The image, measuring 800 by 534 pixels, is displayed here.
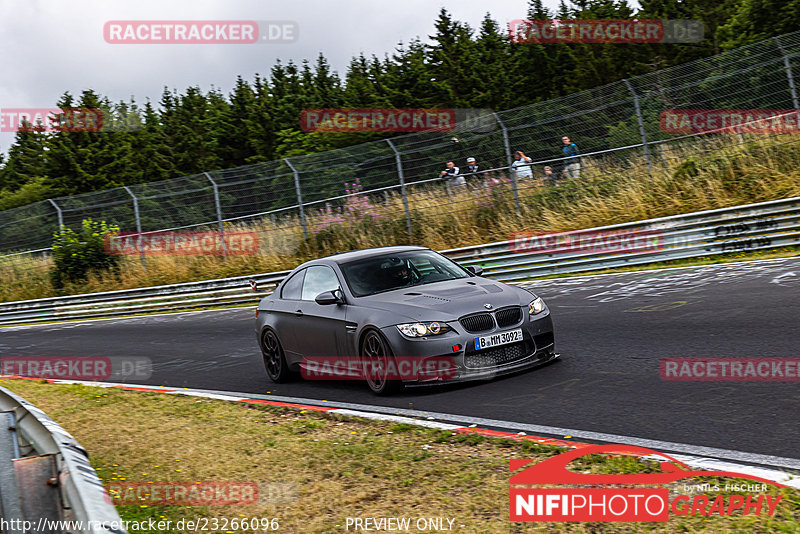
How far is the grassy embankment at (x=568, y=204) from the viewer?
16.5 m

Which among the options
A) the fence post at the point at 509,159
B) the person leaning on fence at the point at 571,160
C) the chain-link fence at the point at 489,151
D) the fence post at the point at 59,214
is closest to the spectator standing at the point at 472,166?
the chain-link fence at the point at 489,151

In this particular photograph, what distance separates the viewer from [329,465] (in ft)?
20.0

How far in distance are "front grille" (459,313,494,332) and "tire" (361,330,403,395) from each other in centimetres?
77

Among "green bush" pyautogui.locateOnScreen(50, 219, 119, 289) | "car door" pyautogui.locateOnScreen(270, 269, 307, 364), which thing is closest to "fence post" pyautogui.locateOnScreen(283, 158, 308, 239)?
"green bush" pyautogui.locateOnScreen(50, 219, 119, 289)

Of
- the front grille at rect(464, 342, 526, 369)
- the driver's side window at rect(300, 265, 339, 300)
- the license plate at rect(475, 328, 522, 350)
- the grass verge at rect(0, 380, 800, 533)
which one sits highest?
the driver's side window at rect(300, 265, 339, 300)

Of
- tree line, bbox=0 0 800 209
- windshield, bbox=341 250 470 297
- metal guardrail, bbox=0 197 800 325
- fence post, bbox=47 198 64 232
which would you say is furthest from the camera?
tree line, bbox=0 0 800 209

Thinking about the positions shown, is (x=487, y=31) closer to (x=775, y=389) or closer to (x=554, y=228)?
(x=554, y=228)

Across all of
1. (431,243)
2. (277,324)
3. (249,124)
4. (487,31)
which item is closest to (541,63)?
(487,31)

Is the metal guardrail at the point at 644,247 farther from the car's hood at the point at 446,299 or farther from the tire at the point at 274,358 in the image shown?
the tire at the point at 274,358

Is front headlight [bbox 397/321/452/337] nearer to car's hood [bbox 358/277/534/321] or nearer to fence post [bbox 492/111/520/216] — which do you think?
car's hood [bbox 358/277/534/321]

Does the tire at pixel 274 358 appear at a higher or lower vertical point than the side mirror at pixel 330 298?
lower

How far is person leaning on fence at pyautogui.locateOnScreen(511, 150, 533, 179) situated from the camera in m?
18.6

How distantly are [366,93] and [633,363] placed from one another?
5128 centimetres

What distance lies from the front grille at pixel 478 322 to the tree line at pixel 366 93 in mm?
37487
